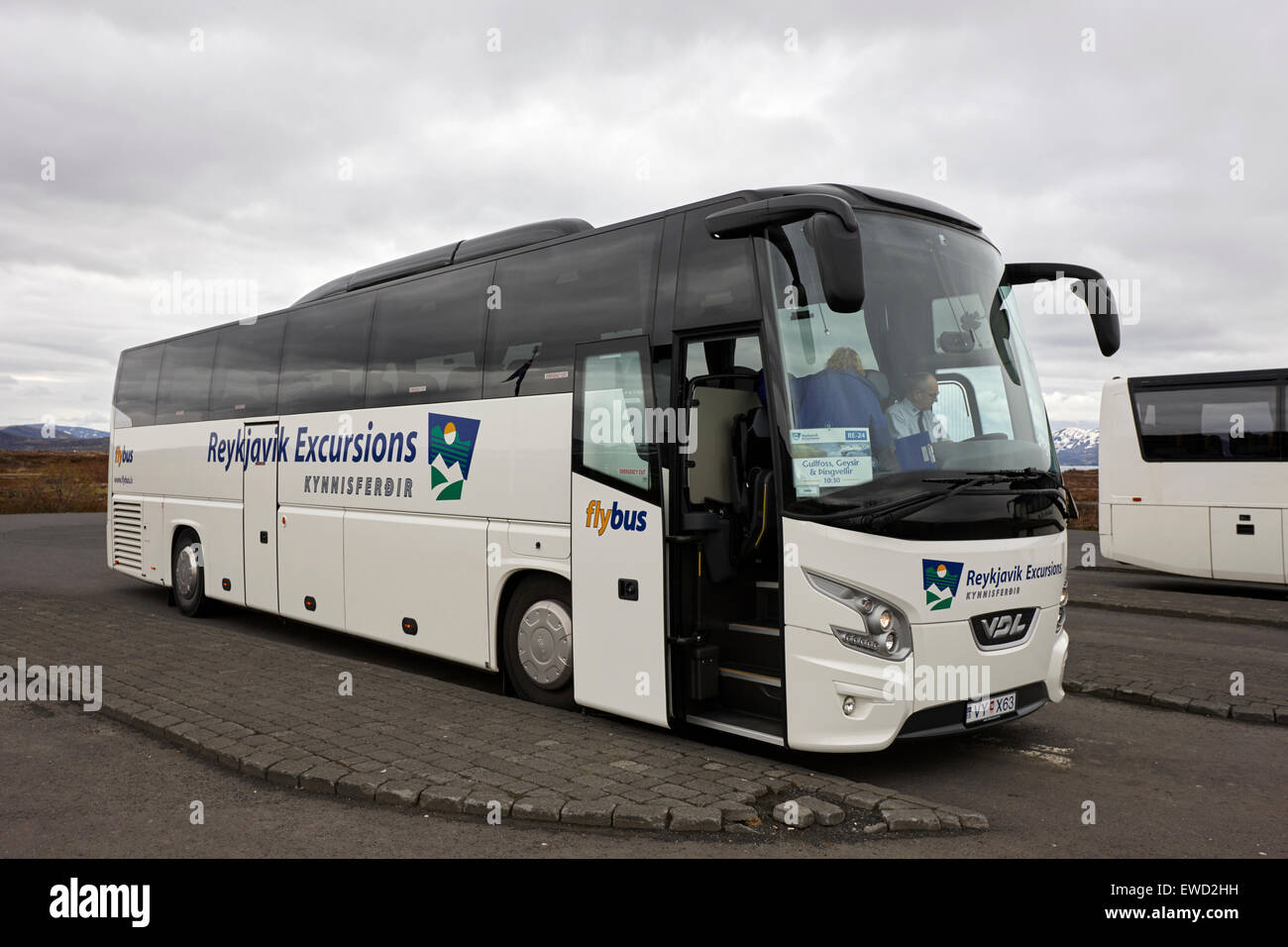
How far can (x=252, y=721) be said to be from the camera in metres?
6.78

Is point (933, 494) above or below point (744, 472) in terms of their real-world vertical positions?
below

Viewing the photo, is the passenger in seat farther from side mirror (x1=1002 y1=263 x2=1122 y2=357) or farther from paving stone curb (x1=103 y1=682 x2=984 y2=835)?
side mirror (x1=1002 y1=263 x2=1122 y2=357)

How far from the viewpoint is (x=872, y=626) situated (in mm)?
5453

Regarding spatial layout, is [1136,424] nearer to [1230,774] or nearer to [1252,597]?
[1252,597]

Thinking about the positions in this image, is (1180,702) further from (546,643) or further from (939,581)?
(546,643)

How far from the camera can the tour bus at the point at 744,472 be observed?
5531mm

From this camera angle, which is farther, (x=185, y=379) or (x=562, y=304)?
(x=185, y=379)

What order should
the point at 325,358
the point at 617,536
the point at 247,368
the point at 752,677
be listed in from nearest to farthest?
the point at 752,677, the point at 617,536, the point at 325,358, the point at 247,368

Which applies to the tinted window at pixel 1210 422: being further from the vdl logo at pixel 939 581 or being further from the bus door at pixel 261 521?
the bus door at pixel 261 521

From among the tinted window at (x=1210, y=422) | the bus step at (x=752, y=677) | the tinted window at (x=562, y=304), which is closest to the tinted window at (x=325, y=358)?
the tinted window at (x=562, y=304)

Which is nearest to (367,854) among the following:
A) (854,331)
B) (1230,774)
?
(854,331)

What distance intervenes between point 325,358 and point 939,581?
698 centimetres

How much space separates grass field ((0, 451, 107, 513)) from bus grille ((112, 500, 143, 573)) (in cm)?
2364

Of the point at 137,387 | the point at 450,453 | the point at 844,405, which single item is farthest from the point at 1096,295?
the point at 137,387
